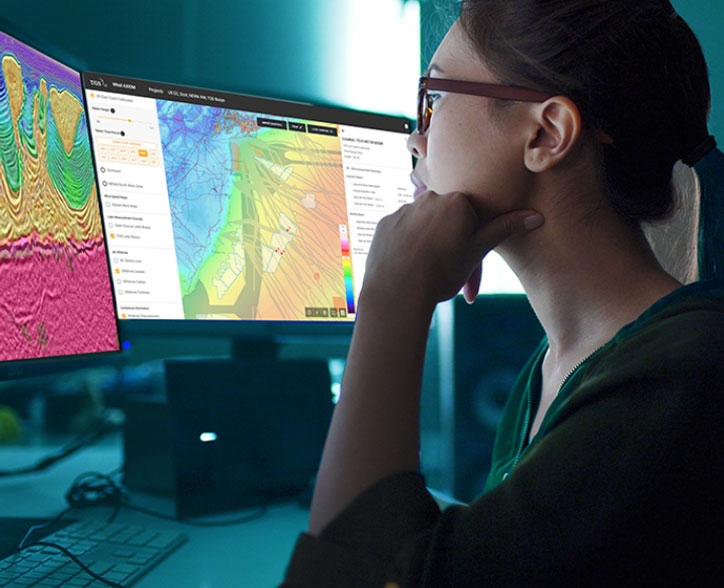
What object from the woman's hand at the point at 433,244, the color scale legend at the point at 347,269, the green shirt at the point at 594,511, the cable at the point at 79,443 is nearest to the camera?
the green shirt at the point at 594,511

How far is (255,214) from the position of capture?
1074 millimetres

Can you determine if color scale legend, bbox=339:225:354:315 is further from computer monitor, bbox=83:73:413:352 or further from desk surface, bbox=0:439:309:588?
desk surface, bbox=0:439:309:588

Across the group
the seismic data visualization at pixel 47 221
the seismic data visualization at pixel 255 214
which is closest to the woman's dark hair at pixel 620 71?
the seismic data visualization at pixel 255 214

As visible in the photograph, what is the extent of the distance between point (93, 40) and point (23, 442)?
0.61m

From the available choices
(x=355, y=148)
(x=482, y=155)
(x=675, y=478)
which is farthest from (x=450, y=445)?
(x=675, y=478)

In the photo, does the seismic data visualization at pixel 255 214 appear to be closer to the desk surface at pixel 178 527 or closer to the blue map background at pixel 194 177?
the blue map background at pixel 194 177

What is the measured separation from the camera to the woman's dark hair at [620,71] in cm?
69

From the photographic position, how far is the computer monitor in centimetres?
98

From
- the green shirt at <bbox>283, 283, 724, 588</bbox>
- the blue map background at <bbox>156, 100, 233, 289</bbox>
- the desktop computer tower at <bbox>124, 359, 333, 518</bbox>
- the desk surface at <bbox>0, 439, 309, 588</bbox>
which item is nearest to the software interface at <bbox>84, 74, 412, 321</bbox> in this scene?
the blue map background at <bbox>156, 100, 233, 289</bbox>

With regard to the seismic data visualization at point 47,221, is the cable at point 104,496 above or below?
below

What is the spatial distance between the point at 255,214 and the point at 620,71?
611 mm

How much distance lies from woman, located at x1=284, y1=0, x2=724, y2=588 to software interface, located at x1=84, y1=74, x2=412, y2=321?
321 mm

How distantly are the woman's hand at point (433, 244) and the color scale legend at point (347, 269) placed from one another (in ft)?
1.40

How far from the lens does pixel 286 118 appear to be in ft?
3.70
